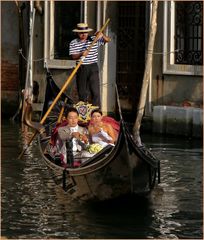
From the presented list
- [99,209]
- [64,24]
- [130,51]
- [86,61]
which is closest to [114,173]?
[99,209]

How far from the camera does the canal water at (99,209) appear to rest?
785cm

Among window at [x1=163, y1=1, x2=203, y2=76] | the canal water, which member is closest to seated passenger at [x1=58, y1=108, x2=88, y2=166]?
the canal water

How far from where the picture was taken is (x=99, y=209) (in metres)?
8.70

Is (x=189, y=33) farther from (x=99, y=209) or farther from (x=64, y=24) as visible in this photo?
(x=99, y=209)

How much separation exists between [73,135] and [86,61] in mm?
2144

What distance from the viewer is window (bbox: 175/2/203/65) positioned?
42.5ft

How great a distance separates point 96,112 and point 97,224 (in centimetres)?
121

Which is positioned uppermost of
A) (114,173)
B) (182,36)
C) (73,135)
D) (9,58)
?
(182,36)

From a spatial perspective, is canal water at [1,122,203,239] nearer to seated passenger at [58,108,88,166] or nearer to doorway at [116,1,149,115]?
seated passenger at [58,108,88,166]

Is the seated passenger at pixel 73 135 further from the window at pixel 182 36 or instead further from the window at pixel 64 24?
the window at pixel 64 24

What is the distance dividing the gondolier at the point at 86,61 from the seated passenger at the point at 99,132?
1752mm

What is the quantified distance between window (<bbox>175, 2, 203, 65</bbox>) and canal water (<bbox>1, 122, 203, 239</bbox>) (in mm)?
2175

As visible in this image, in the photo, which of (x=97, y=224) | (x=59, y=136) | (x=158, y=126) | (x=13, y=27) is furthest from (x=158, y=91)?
(x=97, y=224)

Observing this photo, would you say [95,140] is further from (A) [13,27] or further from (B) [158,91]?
(A) [13,27]
